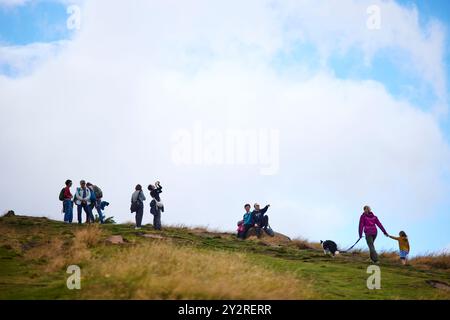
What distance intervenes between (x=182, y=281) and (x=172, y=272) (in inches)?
48.3

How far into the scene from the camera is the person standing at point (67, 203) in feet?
85.6

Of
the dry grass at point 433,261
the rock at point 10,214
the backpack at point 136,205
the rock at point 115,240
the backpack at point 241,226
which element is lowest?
the dry grass at point 433,261

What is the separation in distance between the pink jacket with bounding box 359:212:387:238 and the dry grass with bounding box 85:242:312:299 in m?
7.85

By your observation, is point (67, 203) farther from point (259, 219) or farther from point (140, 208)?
point (259, 219)

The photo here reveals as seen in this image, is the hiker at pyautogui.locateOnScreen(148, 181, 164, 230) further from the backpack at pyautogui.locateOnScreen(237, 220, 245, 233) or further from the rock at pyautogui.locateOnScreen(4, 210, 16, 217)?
the rock at pyautogui.locateOnScreen(4, 210, 16, 217)

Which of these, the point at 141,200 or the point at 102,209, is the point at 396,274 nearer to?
the point at 141,200

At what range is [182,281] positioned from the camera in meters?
11.3

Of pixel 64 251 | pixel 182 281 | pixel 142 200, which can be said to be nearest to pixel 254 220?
pixel 142 200

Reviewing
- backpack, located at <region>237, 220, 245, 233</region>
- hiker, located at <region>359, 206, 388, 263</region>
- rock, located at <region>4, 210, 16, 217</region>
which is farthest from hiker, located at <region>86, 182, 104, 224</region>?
hiker, located at <region>359, 206, 388, 263</region>

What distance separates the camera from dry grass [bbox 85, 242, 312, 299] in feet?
35.9

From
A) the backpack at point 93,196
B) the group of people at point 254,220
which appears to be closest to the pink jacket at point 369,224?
the group of people at point 254,220

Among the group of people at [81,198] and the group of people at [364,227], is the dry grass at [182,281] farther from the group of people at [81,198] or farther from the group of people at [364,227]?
the group of people at [81,198]

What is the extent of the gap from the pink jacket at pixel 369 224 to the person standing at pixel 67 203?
1425 centimetres
